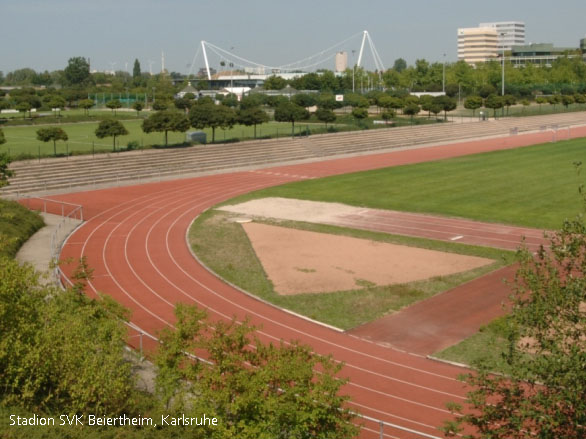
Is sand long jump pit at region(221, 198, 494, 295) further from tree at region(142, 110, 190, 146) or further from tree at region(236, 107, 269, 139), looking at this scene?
tree at region(236, 107, 269, 139)

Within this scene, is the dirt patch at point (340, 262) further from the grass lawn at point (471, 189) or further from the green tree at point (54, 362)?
the green tree at point (54, 362)

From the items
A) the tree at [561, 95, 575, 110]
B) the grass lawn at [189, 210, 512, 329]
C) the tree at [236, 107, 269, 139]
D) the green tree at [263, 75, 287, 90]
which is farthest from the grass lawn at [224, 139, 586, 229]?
the green tree at [263, 75, 287, 90]

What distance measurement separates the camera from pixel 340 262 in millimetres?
29969


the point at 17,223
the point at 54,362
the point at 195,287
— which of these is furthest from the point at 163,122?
the point at 54,362

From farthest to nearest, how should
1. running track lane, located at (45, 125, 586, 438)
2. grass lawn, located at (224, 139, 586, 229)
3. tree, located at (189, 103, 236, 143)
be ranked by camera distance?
tree, located at (189, 103, 236, 143)
grass lawn, located at (224, 139, 586, 229)
running track lane, located at (45, 125, 586, 438)

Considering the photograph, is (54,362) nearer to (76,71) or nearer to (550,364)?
(550,364)

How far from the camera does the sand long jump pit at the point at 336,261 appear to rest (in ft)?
89.4

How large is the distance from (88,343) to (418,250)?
20238mm

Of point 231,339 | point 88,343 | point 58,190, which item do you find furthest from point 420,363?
point 58,190

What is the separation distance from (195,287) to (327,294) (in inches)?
200

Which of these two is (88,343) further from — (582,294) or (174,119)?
(174,119)

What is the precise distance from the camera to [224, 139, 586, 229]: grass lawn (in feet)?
130

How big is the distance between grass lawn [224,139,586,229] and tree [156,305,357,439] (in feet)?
84.9

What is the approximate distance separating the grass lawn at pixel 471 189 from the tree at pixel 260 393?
25.9 m
